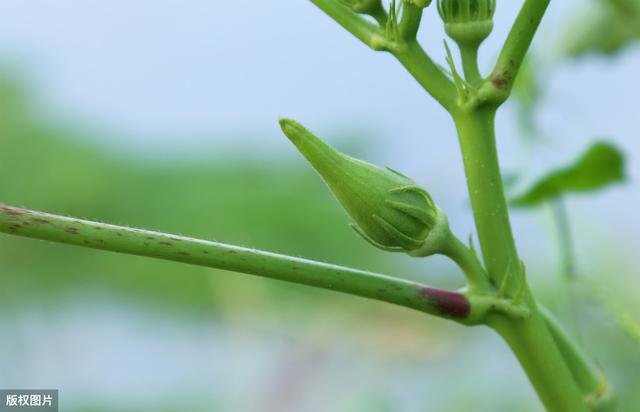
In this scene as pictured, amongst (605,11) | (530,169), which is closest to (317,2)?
(530,169)

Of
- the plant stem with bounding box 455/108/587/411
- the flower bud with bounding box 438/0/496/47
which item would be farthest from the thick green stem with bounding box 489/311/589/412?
the flower bud with bounding box 438/0/496/47

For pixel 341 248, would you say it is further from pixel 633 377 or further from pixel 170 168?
pixel 633 377

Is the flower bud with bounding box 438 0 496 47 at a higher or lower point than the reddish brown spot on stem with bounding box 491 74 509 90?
higher

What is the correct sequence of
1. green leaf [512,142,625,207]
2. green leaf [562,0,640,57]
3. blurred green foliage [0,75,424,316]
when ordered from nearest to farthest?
green leaf [512,142,625,207], green leaf [562,0,640,57], blurred green foliage [0,75,424,316]

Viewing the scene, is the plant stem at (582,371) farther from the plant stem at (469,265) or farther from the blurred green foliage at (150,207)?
the blurred green foliage at (150,207)

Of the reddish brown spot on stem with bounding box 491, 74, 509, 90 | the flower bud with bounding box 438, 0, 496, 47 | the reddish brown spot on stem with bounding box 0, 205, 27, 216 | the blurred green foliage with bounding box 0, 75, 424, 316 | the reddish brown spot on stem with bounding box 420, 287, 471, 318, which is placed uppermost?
the flower bud with bounding box 438, 0, 496, 47

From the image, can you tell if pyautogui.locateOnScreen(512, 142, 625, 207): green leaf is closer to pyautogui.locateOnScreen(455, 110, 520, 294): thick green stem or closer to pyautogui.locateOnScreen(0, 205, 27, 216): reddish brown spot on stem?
pyautogui.locateOnScreen(455, 110, 520, 294): thick green stem
